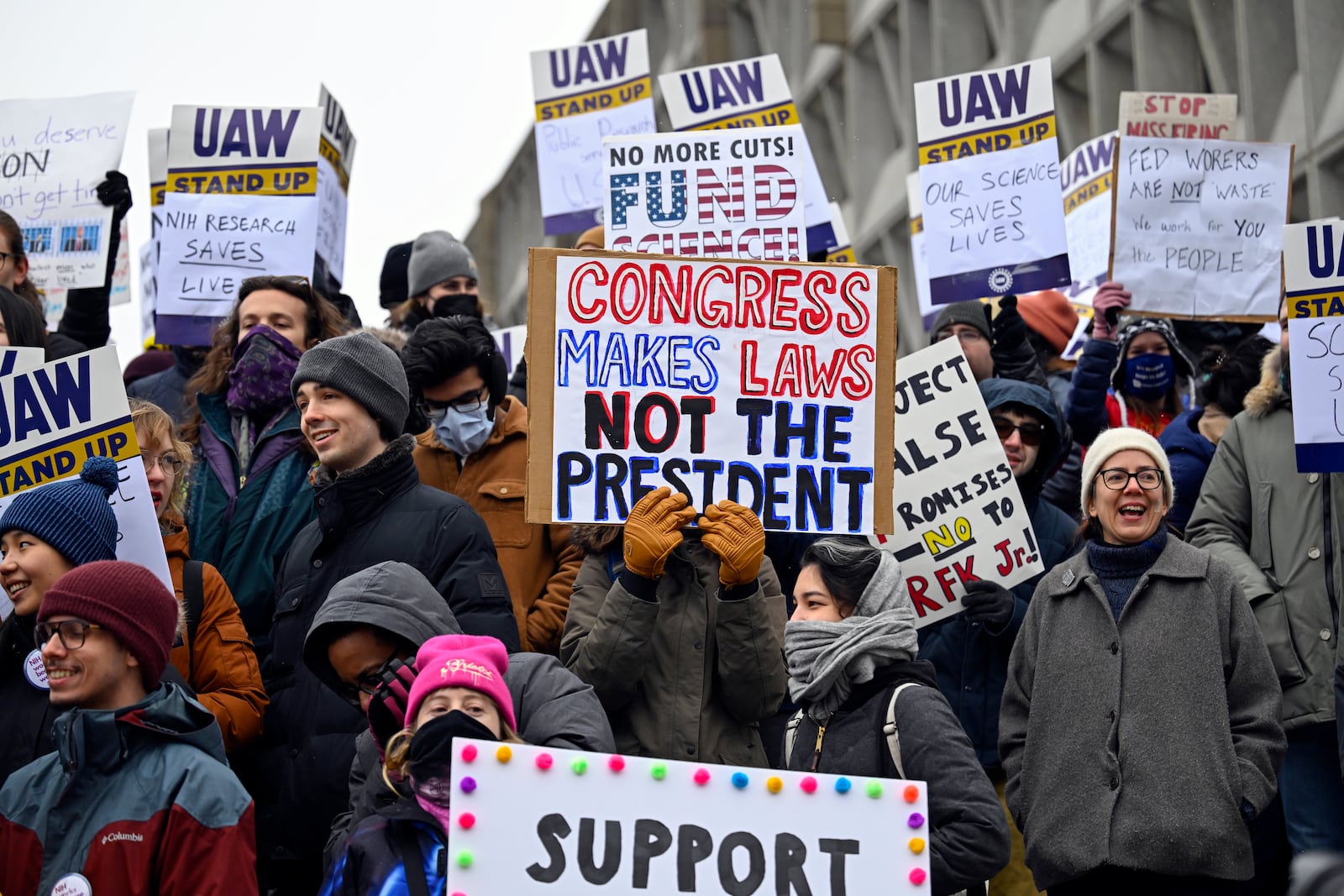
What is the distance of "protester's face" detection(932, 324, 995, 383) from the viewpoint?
748 cm

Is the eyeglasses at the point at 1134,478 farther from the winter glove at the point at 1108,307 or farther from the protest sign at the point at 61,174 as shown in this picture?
the protest sign at the point at 61,174

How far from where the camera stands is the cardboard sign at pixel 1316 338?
5.83m

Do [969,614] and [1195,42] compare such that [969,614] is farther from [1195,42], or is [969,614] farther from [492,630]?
[1195,42]

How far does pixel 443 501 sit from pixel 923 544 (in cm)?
181

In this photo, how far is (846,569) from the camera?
486cm

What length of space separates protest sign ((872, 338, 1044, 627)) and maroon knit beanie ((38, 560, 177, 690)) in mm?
2624

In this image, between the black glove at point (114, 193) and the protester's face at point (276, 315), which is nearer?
the protester's face at point (276, 315)

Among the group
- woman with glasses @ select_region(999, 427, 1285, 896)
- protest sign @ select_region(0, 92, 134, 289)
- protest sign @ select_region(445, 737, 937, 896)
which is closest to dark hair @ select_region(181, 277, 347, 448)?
protest sign @ select_region(0, 92, 134, 289)

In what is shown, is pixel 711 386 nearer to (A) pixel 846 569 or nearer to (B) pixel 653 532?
(B) pixel 653 532

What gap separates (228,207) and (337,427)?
3147mm

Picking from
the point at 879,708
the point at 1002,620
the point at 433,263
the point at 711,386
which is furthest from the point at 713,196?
the point at 879,708

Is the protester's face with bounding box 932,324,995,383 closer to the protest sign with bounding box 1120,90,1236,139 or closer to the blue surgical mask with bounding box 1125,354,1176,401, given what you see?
the blue surgical mask with bounding box 1125,354,1176,401

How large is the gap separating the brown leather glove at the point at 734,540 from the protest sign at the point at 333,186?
4.16m

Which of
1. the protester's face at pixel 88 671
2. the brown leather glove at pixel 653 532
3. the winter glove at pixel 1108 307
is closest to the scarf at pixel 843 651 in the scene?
the brown leather glove at pixel 653 532
